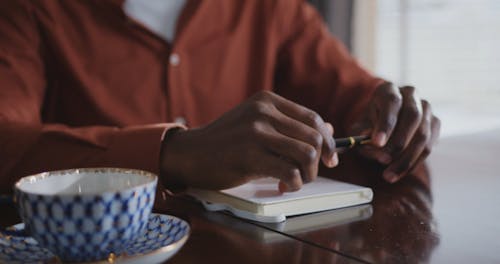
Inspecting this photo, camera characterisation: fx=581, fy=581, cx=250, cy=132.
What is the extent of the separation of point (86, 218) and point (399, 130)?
1.80 ft

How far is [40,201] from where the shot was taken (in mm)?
434

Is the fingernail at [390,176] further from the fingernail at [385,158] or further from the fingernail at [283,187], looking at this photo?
the fingernail at [283,187]

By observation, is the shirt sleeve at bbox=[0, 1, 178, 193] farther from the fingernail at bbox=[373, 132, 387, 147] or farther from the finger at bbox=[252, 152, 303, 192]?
the fingernail at bbox=[373, 132, 387, 147]

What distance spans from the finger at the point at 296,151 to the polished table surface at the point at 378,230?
0.05 meters

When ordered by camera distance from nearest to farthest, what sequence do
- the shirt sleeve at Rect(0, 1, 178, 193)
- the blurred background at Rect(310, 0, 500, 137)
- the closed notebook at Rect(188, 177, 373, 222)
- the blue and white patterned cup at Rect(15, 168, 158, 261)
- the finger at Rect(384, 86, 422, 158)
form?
1. the blue and white patterned cup at Rect(15, 168, 158, 261)
2. the closed notebook at Rect(188, 177, 373, 222)
3. the shirt sleeve at Rect(0, 1, 178, 193)
4. the finger at Rect(384, 86, 422, 158)
5. the blurred background at Rect(310, 0, 500, 137)

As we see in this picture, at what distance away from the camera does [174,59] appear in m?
A: 1.24

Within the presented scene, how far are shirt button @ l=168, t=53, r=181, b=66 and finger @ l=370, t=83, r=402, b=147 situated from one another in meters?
0.48

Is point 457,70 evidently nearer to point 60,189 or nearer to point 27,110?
point 27,110

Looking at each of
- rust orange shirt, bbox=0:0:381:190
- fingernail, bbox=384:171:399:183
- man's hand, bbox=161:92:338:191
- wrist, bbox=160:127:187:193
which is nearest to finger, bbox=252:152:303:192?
man's hand, bbox=161:92:338:191

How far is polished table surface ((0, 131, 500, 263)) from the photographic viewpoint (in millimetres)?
520

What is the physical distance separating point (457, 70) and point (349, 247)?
193cm

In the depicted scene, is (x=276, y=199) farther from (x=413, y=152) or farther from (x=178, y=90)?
(x=178, y=90)

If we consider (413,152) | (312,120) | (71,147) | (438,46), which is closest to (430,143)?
(413,152)

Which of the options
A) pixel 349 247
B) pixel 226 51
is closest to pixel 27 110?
pixel 226 51
